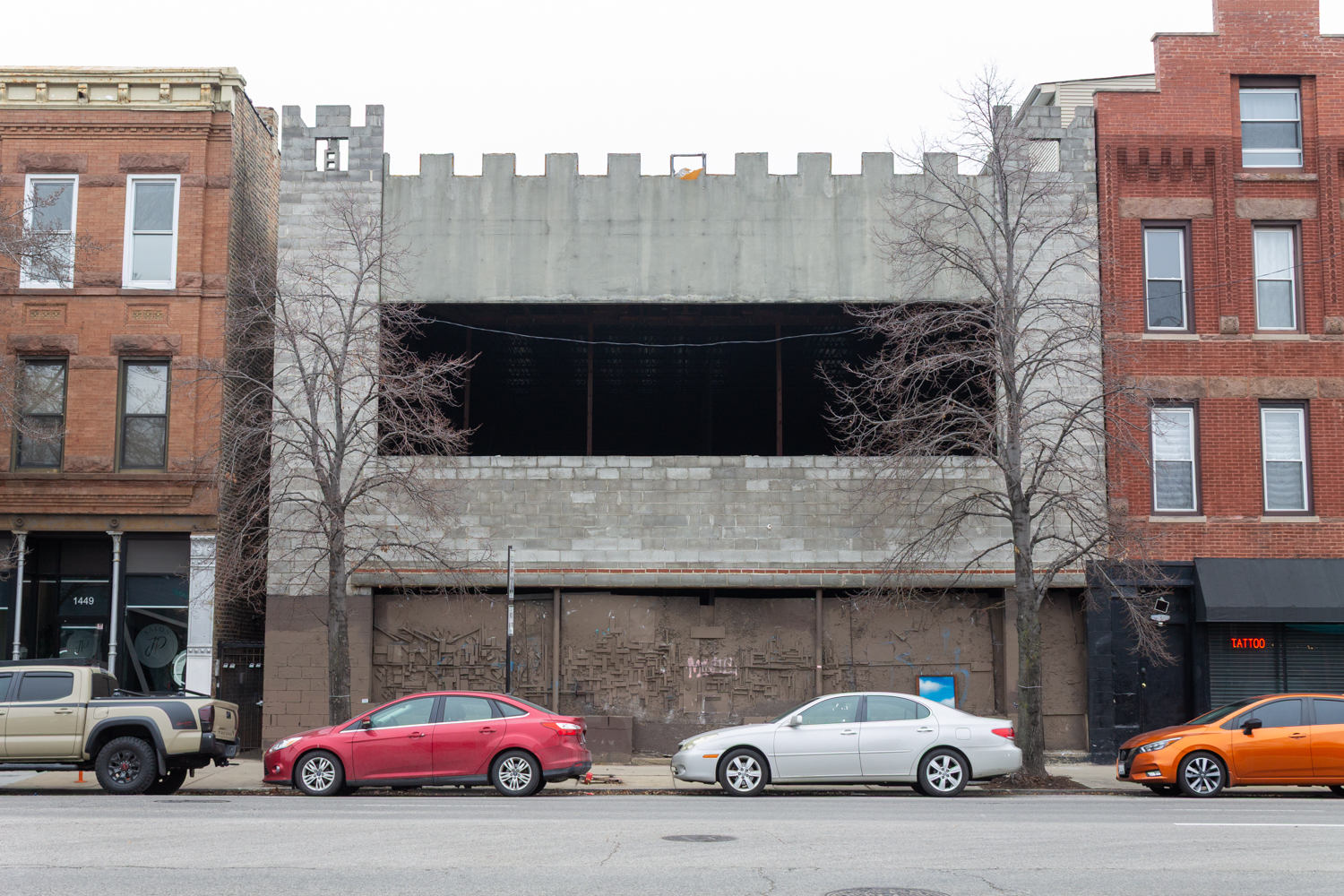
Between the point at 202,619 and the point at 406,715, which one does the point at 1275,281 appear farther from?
the point at 202,619

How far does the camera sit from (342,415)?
2069cm

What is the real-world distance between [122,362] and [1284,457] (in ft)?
66.3

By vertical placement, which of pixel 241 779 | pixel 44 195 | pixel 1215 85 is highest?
pixel 1215 85

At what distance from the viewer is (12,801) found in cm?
1522

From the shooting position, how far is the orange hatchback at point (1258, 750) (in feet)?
55.1

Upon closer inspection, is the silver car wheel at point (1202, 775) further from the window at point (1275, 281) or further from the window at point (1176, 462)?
the window at point (1275, 281)

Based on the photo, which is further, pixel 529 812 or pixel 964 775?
pixel 964 775

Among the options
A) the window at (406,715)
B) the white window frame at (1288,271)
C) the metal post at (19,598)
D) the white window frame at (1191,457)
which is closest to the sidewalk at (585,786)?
the window at (406,715)

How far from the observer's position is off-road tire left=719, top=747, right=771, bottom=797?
16.6 m

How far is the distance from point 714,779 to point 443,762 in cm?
347

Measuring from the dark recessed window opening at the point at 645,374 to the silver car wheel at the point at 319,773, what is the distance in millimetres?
6422

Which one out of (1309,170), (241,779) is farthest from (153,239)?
(1309,170)

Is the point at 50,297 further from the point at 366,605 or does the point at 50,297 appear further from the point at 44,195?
the point at 366,605

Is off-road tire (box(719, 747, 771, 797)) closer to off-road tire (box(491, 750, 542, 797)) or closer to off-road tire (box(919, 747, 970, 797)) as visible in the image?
off-road tire (box(919, 747, 970, 797))
